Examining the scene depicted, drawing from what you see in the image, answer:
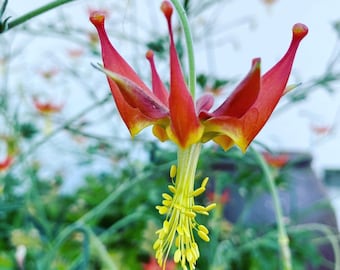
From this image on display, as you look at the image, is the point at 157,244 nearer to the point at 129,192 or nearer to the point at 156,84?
the point at 156,84

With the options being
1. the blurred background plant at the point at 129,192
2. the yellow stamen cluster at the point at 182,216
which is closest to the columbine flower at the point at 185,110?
the yellow stamen cluster at the point at 182,216

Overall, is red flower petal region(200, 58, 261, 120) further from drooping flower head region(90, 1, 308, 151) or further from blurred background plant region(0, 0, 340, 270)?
blurred background plant region(0, 0, 340, 270)

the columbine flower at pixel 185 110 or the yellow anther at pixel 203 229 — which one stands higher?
the columbine flower at pixel 185 110

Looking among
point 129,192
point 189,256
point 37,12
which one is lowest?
point 129,192

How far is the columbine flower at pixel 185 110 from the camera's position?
216mm

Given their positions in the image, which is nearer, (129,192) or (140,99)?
(140,99)

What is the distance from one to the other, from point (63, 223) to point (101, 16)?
716 mm

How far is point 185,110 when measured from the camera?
23cm

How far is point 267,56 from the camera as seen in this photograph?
143cm

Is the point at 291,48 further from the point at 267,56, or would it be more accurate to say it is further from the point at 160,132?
the point at 267,56

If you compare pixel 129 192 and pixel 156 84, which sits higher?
pixel 156 84

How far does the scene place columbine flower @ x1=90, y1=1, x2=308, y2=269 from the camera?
0.71ft

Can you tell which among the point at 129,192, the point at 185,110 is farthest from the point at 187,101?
the point at 129,192

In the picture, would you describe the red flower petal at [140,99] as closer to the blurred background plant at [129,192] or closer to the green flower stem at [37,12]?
the green flower stem at [37,12]
